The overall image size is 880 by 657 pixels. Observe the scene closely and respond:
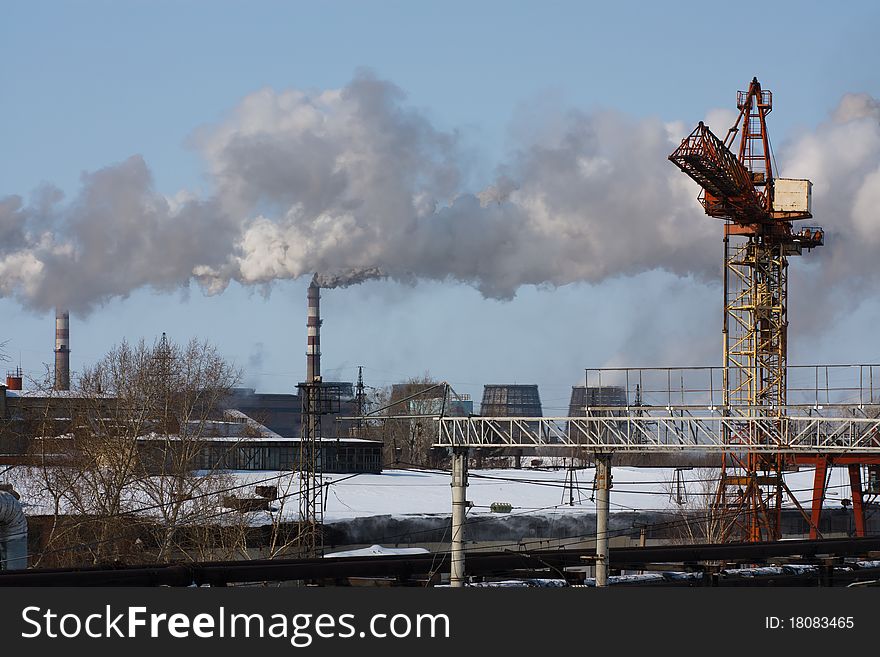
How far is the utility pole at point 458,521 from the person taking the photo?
22.0 m

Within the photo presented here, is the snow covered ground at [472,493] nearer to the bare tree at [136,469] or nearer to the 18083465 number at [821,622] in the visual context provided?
the bare tree at [136,469]

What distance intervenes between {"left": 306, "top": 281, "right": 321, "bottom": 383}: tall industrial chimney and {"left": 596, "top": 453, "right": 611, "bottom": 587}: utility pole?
5847 cm

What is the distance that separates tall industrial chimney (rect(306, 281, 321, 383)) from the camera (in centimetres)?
8219

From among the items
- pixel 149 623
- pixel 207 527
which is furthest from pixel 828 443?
pixel 207 527

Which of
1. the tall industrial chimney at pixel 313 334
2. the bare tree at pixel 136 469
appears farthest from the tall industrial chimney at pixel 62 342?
the bare tree at pixel 136 469

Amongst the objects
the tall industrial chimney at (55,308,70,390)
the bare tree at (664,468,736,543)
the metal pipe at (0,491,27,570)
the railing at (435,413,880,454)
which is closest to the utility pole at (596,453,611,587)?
the railing at (435,413,880,454)

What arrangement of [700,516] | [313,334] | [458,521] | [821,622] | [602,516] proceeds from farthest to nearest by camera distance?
[313,334], [700,516], [602,516], [458,521], [821,622]

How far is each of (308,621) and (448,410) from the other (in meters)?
7.79

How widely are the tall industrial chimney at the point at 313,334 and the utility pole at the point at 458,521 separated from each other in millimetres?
58794

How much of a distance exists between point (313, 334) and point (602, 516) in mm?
61522

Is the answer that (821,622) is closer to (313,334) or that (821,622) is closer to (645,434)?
(645,434)

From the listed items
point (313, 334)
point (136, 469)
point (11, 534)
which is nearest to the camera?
point (11, 534)

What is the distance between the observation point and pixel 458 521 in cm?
2209

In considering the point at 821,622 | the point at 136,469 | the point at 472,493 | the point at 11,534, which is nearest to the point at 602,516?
the point at 821,622
